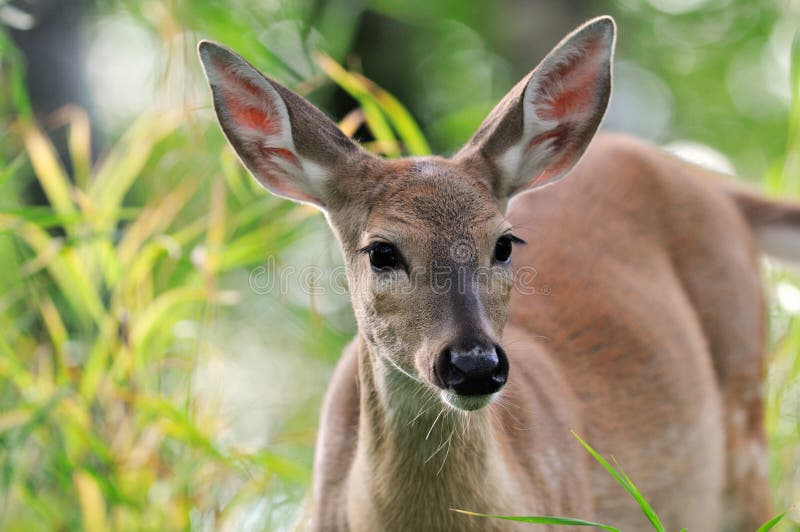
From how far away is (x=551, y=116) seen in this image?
357 centimetres

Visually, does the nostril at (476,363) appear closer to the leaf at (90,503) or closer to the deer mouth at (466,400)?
the deer mouth at (466,400)

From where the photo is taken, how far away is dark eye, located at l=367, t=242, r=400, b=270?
10.3ft

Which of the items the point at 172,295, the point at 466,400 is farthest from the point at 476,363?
the point at 172,295

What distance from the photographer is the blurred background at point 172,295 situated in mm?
4324

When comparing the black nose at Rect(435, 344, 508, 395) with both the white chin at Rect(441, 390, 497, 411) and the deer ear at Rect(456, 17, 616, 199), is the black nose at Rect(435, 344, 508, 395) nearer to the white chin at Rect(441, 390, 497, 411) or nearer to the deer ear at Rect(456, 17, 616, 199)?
the white chin at Rect(441, 390, 497, 411)

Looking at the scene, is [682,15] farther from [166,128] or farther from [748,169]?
[166,128]

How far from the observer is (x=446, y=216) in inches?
123

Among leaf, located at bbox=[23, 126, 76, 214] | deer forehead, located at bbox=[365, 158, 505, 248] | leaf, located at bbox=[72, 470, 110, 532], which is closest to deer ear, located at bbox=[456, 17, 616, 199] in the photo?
deer forehead, located at bbox=[365, 158, 505, 248]

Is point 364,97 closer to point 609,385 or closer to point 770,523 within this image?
point 609,385

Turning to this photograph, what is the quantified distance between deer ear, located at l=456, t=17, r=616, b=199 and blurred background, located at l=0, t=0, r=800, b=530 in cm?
129

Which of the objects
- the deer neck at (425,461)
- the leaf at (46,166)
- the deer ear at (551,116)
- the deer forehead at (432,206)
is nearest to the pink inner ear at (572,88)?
the deer ear at (551,116)

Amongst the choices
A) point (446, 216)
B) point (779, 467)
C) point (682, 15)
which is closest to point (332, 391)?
point (446, 216)

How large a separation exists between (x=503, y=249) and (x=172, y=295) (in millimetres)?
1873

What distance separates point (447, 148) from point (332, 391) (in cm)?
300
